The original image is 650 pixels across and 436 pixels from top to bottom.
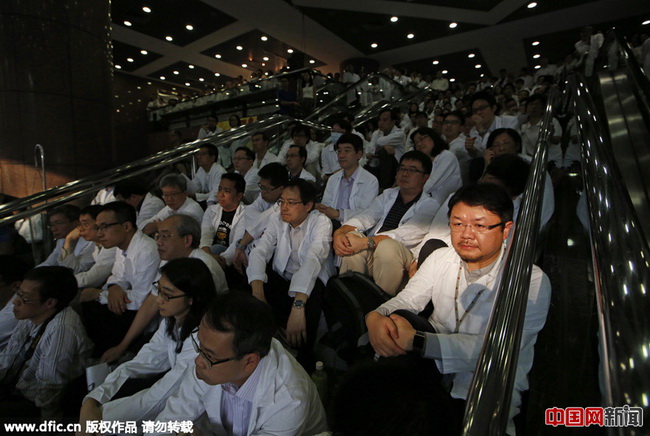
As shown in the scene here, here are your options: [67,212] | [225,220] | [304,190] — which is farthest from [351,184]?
[67,212]

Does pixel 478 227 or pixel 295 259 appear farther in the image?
pixel 295 259

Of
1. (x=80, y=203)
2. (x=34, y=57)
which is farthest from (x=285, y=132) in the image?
(x=34, y=57)

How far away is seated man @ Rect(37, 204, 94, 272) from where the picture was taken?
324 centimetres

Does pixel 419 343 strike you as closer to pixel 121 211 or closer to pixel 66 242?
pixel 121 211

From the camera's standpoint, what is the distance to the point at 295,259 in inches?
101

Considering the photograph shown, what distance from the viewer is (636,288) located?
1.74ft

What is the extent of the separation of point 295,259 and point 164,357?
104 centimetres

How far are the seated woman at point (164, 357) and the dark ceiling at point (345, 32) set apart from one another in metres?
9.68

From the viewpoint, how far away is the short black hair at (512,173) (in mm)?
2082

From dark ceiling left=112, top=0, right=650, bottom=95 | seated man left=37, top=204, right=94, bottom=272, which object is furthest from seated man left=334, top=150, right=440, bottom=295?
dark ceiling left=112, top=0, right=650, bottom=95

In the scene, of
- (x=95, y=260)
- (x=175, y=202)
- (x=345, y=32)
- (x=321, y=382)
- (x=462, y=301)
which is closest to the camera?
(x=462, y=301)

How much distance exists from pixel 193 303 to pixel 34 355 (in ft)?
3.54

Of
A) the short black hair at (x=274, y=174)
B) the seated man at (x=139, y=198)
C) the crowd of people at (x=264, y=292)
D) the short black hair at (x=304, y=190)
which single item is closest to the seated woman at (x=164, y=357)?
the crowd of people at (x=264, y=292)

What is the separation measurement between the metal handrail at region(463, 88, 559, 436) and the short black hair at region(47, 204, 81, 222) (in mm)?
3837
